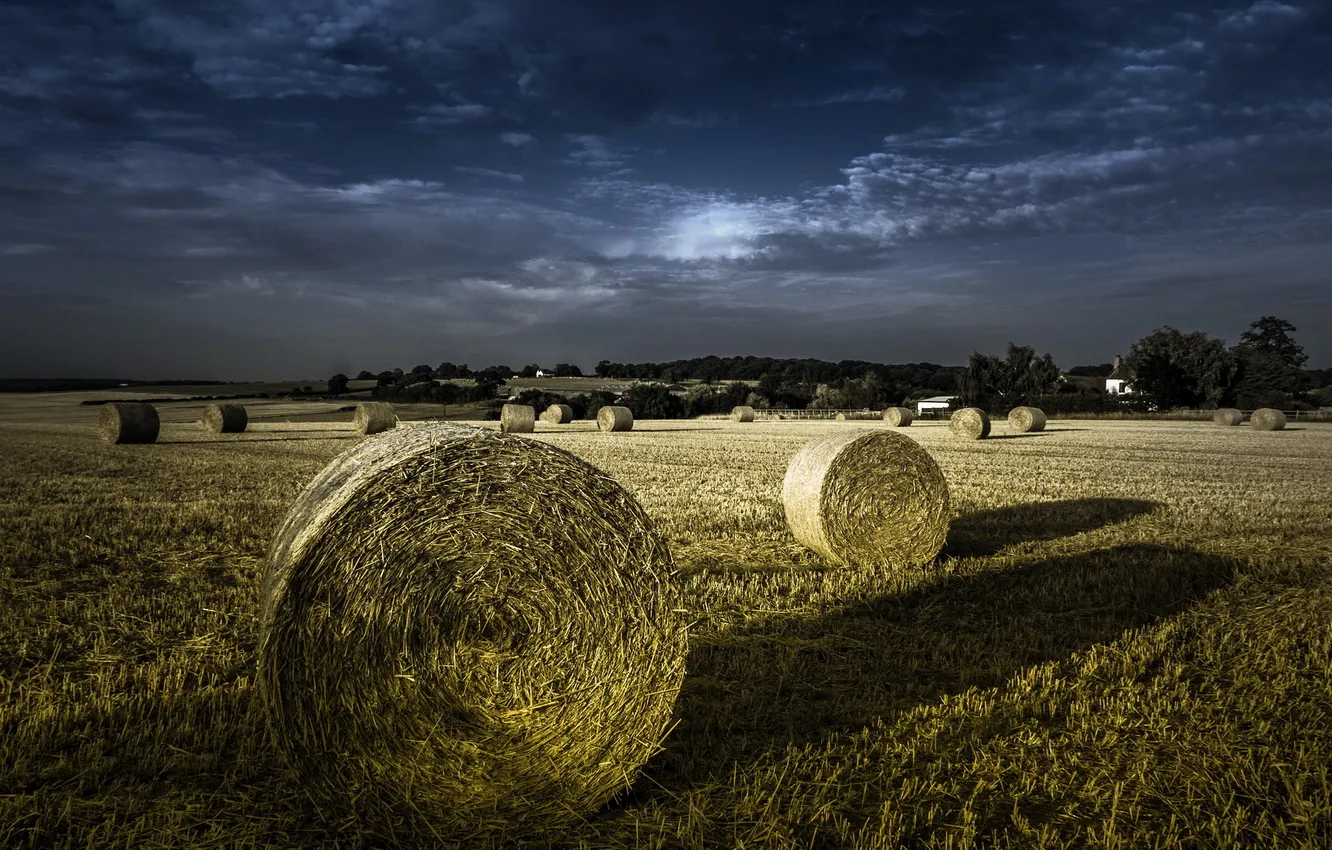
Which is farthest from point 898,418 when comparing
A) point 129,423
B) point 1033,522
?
point 129,423

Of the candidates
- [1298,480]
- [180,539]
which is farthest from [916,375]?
[180,539]

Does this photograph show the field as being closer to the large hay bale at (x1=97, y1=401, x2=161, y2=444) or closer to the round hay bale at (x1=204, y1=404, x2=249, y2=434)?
the large hay bale at (x1=97, y1=401, x2=161, y2=444)

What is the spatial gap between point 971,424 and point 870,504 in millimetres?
21803

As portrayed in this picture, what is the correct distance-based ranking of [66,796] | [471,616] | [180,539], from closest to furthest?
[66,796] → [471,616] → [180,539]

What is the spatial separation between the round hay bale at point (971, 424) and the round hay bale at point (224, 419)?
84.2ft

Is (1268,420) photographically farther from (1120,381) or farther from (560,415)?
(1120,381)

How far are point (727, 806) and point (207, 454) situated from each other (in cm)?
1951

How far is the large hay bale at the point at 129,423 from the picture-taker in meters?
22.9

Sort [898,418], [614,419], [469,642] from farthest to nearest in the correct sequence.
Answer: [898,418] < [614,419] < [469,642]

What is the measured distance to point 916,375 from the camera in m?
93.0

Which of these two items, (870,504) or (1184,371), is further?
(1184,371)

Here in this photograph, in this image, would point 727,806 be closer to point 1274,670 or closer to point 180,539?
point 1274,670

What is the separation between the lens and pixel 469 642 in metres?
3.80

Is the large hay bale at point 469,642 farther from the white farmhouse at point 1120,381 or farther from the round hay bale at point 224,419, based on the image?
the white farmhouse at point 1120,381
